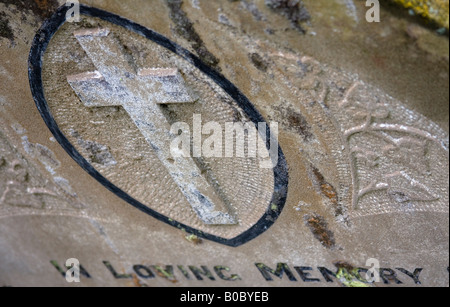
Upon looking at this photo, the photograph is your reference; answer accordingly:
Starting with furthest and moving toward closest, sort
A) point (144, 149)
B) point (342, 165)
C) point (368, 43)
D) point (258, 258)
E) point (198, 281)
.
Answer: point (198, 281) → point (258, 258) → point (144, 149) → point (342, 165) → point (368, 43)

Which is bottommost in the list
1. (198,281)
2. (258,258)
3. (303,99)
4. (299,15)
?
(198,281)

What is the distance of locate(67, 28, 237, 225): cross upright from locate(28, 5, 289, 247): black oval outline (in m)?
0.04

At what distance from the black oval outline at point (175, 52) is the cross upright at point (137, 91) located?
41 millimetres

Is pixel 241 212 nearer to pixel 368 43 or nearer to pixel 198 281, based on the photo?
pixel 198 281

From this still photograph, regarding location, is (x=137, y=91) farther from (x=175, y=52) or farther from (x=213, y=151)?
(x=213, y=151)

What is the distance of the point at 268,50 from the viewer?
2.57 feet

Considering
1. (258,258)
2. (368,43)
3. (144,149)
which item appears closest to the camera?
(368,43)

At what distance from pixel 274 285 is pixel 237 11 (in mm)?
840

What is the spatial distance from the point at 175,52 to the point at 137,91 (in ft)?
0.41

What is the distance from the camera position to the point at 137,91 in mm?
883

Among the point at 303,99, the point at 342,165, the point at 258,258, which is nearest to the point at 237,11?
the point at 303,99

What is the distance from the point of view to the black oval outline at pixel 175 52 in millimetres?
814

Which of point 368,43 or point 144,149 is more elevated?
point 368,43

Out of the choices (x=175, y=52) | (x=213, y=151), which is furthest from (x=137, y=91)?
(x=213, y=151)
